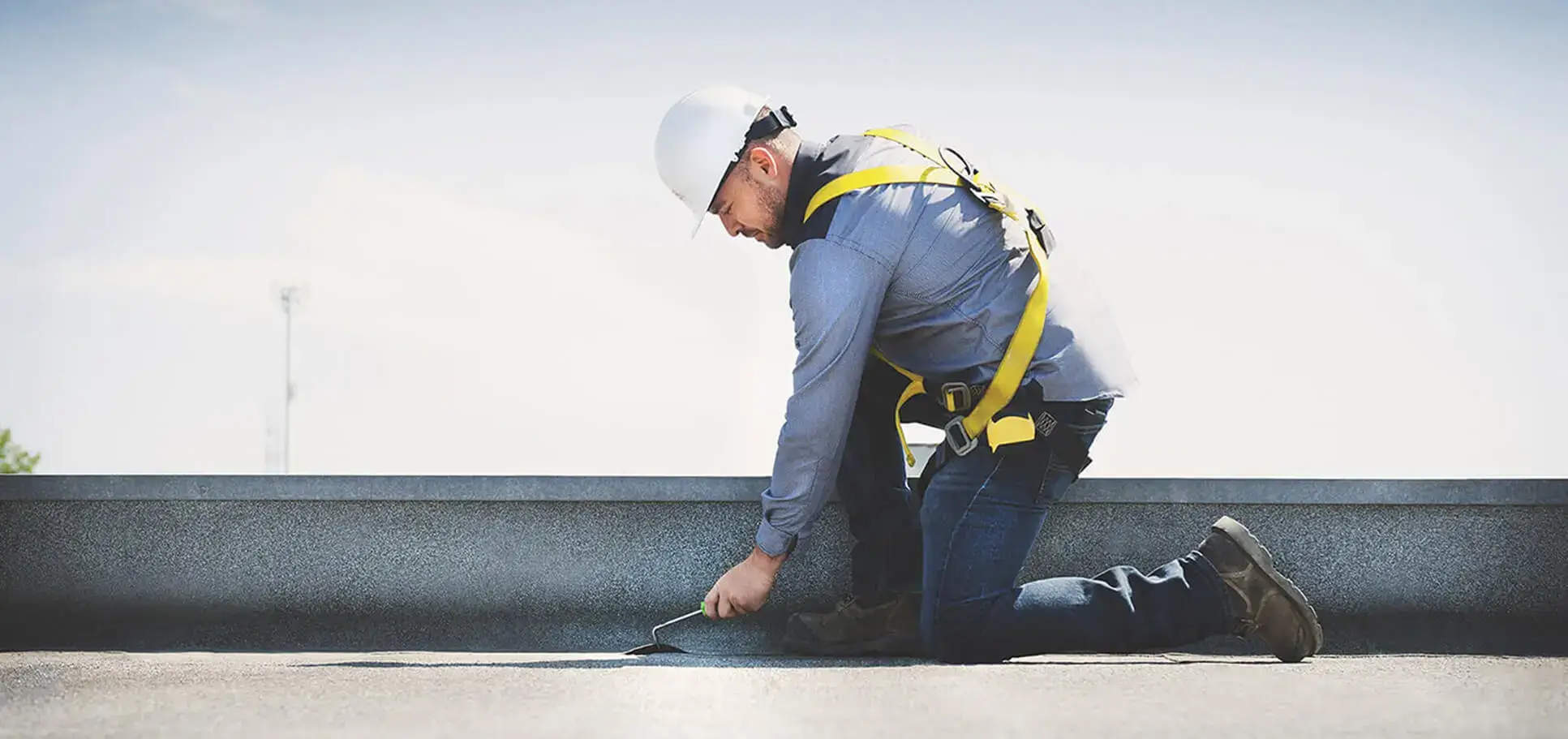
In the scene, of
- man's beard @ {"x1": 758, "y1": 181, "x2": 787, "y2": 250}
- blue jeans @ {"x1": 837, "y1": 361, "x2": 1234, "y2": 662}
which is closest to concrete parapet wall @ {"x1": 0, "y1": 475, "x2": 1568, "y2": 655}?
blue jeans @ {"x1": 837, "y1": 361, "x2": 1234, "y2": 662}

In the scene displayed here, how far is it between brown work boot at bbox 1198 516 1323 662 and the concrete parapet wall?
1.83 feet

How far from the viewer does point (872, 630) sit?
3.31 meters

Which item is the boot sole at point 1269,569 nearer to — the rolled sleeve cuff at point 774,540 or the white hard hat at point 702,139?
the rolled sleeve cuff at point 774,540

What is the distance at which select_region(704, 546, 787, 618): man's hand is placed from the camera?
3029mm

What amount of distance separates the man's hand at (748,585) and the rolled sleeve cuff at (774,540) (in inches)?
0.4

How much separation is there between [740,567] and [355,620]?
1216 mm

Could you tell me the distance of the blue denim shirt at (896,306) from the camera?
2.95 metres

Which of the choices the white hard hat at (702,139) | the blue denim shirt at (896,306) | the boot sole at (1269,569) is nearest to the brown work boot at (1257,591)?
the boot sole at (1269,569)

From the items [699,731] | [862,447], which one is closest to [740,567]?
[862,447]

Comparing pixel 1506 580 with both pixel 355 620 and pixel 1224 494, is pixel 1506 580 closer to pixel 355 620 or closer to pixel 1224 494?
pixel 1224 494

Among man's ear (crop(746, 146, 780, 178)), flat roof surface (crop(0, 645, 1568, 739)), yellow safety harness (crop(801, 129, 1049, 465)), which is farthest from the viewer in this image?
man's ear (crop(746, 146, 780, 178))

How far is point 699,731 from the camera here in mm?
1997

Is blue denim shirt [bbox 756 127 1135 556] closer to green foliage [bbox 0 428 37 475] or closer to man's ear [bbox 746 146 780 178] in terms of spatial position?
man's ear [bbox 746 146 780 178]

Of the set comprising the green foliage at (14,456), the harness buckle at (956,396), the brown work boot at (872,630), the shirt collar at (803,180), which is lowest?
the green foliage at (14,456)
